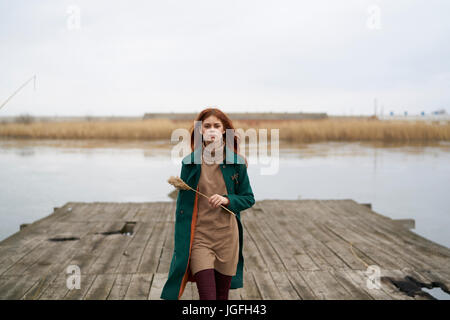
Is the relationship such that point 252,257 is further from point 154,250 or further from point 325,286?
point 154,250

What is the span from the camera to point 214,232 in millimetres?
2180

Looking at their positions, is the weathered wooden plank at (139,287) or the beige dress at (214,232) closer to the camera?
the beige dress at (214,232)

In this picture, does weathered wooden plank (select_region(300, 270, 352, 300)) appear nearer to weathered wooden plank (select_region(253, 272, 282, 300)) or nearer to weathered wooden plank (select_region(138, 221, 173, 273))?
weathered wooden plank (select_region(253, 272, 282, 300))

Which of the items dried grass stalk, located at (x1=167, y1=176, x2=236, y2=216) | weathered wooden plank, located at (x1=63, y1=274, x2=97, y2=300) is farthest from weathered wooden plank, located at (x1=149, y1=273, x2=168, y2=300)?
dried grass stalk, located at (x1=167, y1=176, x2=236, y2=216)

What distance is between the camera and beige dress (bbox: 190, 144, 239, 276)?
7.12 feet

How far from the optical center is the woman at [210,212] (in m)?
2.15

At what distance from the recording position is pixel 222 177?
2.23 metres

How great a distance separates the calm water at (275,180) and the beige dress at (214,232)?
431 centimetres

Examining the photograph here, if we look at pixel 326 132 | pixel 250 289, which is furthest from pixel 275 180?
pixel 326 132

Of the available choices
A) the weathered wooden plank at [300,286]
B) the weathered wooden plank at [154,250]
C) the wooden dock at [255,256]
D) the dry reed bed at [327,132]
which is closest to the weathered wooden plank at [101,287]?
the wooden dock at [255,256]

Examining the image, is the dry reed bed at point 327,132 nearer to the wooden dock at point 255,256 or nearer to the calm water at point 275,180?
the calm water at point 275,180

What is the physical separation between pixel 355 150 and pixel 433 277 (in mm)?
14521

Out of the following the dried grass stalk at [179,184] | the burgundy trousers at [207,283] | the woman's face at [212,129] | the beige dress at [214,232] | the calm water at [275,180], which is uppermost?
the woman's face at [212,129]

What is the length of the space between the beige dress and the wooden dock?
99 centimetres
